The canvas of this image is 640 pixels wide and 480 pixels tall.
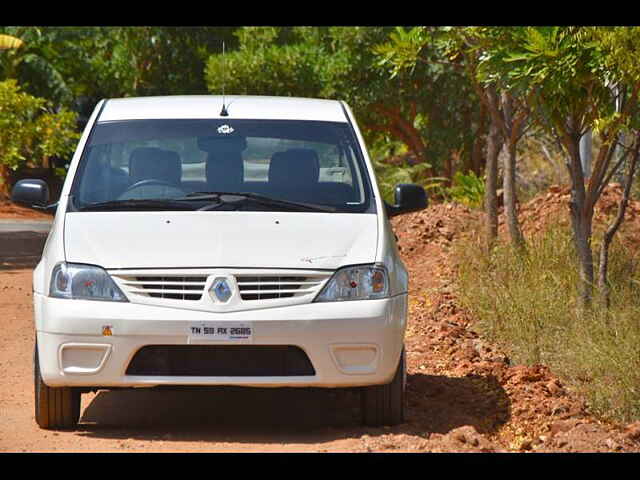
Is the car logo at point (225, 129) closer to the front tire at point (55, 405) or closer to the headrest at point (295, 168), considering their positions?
the headrest at point (295, 168)

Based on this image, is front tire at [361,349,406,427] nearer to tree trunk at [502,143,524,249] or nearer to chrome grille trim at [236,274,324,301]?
chrome grille trim at [236,274,324,301]

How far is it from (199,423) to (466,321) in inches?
179

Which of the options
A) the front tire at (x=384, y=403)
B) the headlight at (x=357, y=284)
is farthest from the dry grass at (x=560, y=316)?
the headlight at (x=357, y=284)

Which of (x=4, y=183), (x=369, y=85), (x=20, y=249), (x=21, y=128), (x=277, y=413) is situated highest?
(x=369, y=85)

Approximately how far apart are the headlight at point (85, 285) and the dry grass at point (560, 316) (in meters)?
3.19

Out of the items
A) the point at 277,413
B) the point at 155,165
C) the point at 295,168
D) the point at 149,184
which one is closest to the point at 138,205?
the point at 149,184

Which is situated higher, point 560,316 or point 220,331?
point 220,331

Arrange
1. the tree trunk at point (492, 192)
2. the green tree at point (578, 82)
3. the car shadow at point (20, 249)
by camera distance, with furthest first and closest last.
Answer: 1. the car shadow at point (20, 249)
2. the tree trunk at point (492, 192)
3. the green tree at point (578, 82)

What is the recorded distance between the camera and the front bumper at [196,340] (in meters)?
7.18

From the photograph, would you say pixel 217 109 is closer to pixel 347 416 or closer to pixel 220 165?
pixel 220 165

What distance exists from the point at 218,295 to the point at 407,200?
1.76 meters

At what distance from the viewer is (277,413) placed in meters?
8.61
